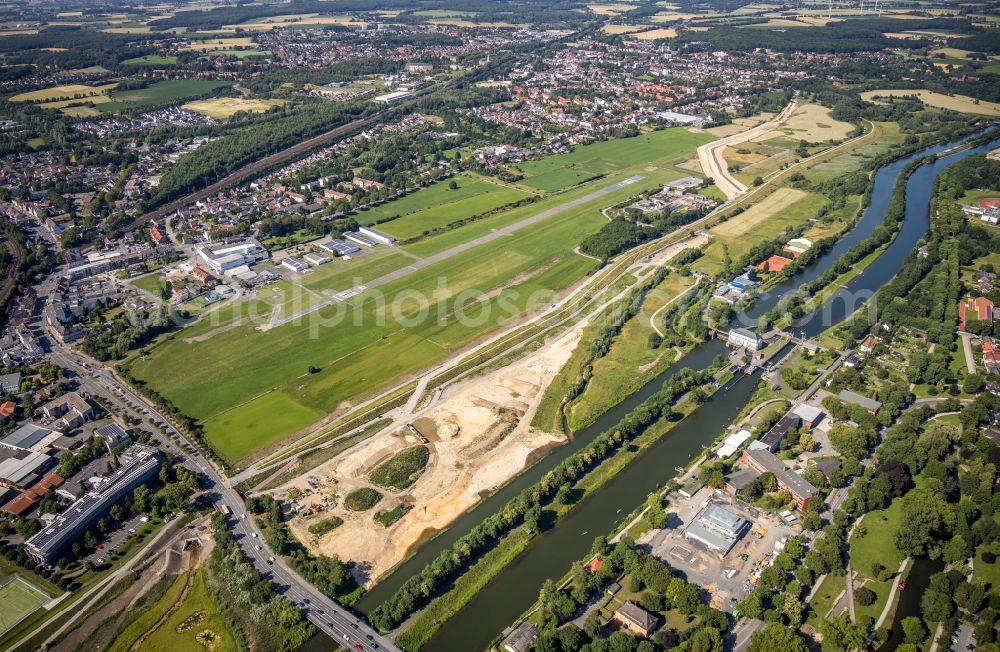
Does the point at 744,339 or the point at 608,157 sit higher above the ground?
the point at 608,157

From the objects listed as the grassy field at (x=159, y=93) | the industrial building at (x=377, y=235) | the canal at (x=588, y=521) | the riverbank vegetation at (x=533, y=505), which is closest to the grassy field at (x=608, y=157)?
the industrial building at (x=377, y=235)

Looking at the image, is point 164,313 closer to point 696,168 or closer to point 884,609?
point 884,609

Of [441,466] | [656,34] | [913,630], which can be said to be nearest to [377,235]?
[441,466]

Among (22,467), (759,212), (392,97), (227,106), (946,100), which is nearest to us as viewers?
(22,467)

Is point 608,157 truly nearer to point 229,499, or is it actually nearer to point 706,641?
point 229,499

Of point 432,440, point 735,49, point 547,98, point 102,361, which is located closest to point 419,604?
point 432,440

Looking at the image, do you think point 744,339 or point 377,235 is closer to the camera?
point 744,339
